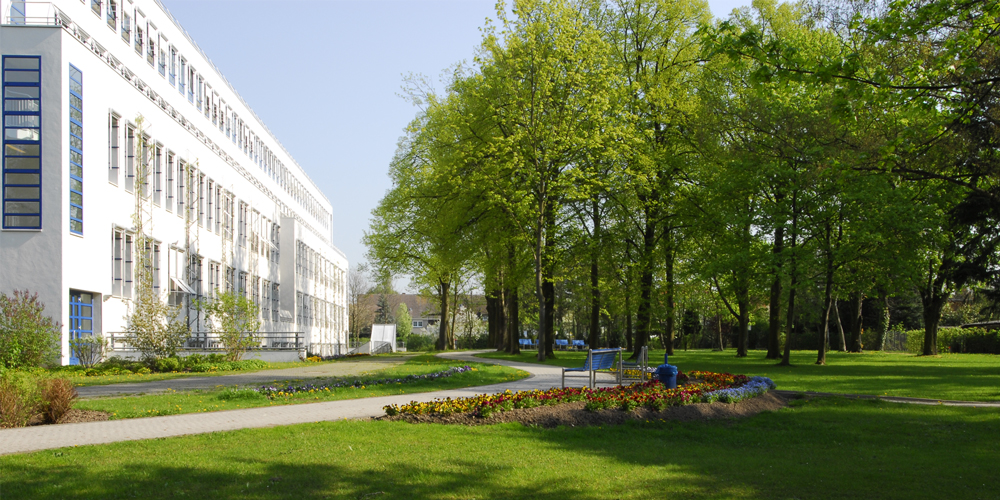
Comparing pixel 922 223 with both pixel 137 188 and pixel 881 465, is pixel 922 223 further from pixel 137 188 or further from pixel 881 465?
pixel 137 188

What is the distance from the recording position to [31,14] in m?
24.5

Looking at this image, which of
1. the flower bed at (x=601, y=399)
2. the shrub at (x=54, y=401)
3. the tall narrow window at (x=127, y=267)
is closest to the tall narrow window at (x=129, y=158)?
the tall narrow window at (x=127, y=267)

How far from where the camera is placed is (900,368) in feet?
82.0

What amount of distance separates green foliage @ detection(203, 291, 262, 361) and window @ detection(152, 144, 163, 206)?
17.6ft

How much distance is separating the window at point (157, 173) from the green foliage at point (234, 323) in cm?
535

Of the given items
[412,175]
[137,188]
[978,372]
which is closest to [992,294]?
[978,372]

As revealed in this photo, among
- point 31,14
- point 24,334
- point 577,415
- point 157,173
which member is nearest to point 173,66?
point 157,173

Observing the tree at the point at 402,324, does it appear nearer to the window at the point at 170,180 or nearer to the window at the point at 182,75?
the window at the point at 182,75

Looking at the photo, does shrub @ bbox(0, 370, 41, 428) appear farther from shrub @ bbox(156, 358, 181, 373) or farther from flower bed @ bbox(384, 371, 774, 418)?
shrub @ bbox(156, 358, 181, 373)

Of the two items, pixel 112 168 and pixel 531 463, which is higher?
pixel 112 168

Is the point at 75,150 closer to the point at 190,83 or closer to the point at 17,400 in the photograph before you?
the point at 17,400

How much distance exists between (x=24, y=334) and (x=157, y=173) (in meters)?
12.4

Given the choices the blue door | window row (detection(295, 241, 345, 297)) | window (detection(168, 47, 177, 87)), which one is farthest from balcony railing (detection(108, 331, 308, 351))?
window row (detection(295, 241, 345, 297))

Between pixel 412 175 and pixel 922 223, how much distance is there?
23338 mm
